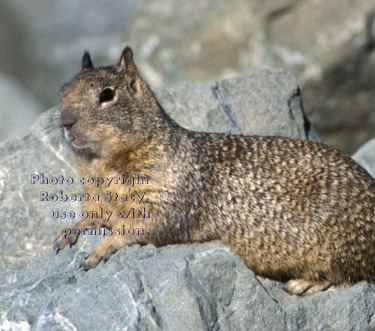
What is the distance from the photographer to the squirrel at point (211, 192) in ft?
17.6

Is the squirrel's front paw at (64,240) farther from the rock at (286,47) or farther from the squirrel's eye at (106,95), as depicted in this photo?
the rock at (286,47)

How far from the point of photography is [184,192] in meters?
5.56

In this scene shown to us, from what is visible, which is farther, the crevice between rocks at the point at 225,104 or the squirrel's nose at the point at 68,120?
the crevice between rocks at the point at 225,104

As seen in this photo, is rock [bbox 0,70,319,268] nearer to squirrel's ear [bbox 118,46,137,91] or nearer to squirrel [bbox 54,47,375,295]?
squirrel [bbox 54,47,375,295]

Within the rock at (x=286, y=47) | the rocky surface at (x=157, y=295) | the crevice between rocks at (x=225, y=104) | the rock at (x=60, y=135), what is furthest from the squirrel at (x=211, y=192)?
the rock at (x=286, y=47)

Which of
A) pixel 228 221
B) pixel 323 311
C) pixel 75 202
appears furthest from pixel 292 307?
pixel 75 202

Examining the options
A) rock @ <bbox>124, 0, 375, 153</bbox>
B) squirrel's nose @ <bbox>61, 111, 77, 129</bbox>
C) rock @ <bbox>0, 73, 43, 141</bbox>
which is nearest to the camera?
squirrel's nose @ <bbox>61, 111, 77, 129</bbox>

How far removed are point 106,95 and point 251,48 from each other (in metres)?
7.01

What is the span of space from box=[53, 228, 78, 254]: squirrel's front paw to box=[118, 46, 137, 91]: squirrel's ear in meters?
1.32

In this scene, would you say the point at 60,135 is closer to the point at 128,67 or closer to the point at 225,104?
the point at 225,104

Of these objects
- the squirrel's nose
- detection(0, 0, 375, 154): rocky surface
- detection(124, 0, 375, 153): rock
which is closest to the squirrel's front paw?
the squirrel's nose

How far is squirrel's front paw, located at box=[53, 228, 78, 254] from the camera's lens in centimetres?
580

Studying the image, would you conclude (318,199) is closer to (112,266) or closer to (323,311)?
(323,311)

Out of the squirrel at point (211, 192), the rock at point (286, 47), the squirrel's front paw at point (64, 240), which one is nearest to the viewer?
the squirrel at point (211, 192)
